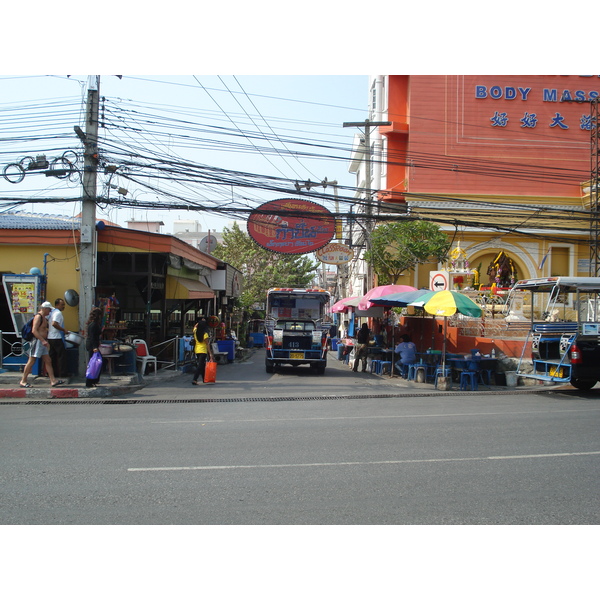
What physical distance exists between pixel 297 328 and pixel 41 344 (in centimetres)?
905

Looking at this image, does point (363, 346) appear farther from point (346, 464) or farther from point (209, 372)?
point (346, 464)

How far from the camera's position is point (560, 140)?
2912 cm

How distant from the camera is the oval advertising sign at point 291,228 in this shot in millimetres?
20297

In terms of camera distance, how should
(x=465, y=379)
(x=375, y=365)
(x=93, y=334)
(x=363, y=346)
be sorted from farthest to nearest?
(x=363, y=346) → (x=375, y=365) → (x=465, y=379) → (x=93, y=334)

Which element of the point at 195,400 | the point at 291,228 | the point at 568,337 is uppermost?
the point at 291,228

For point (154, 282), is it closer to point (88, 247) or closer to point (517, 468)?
point (88, 247)

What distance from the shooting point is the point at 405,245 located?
2391 centimetres

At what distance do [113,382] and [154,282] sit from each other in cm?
611

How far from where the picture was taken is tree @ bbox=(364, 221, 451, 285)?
23906mm

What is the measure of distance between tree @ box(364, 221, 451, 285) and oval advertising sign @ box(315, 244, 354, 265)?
1441 millimetres

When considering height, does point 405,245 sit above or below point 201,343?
above

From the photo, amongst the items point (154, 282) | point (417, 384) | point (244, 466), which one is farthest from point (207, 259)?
point (244, 466)

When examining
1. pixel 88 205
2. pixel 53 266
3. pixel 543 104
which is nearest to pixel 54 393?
pixel 53 266

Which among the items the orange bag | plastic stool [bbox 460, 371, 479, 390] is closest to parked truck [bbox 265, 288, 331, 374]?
the orange bag
